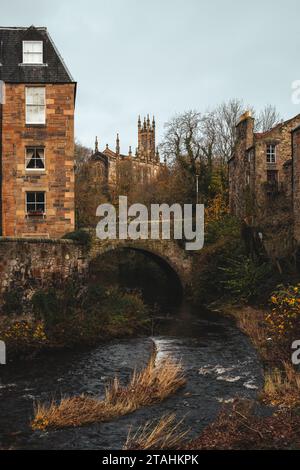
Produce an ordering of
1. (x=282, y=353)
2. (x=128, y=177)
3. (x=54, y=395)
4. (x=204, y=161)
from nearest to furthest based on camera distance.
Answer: (x=54, y=395) → (x=282, y=353) → (x=204, y=161) → (x=128, y=177)

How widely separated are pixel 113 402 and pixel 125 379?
2708 mm

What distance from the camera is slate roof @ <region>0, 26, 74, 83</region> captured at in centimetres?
2594

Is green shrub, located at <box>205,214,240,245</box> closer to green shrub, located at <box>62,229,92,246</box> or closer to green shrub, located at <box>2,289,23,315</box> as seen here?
green shrub, located at <box>62,229,92,246</box>

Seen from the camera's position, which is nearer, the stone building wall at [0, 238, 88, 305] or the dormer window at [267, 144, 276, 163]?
the stone building wall at [0, 238, 88, 305]

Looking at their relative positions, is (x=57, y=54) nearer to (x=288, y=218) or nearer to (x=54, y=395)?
(x=288, y=218)

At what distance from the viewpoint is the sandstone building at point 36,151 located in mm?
25797

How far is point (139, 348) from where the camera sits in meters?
20.1

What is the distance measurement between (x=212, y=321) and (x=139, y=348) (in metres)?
6.27

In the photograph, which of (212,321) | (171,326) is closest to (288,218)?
(212,321)

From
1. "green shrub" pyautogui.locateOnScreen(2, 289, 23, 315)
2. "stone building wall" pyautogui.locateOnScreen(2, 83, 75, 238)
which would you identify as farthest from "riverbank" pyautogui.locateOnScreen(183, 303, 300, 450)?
"stone building wall" pyautogui.locateOnScreen(2, 83, 75, 238)

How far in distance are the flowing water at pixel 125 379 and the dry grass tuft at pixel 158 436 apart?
305mm

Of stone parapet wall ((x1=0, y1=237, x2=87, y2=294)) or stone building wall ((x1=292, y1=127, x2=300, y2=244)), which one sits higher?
stone building wall ((x1=292, y1=127, x2=300, y2=244))

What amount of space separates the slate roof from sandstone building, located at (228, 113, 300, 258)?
1402 cm

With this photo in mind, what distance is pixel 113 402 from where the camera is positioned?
1316 centimetres
